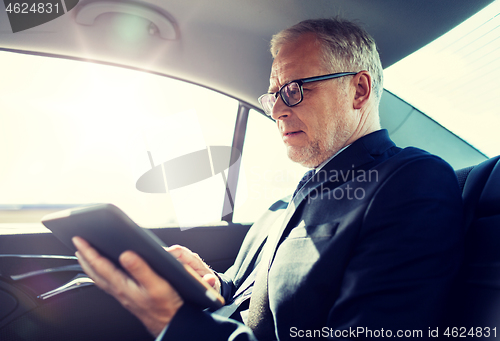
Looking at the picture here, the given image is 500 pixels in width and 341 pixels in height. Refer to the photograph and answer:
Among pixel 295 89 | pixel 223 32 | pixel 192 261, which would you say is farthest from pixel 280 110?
pixel 192 261

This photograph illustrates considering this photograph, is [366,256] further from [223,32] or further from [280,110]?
[223,32]

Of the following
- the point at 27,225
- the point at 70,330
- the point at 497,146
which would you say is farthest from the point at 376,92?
the point at 27,225

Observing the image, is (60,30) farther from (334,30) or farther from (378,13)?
(378,13)

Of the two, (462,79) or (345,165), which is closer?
(345,165)

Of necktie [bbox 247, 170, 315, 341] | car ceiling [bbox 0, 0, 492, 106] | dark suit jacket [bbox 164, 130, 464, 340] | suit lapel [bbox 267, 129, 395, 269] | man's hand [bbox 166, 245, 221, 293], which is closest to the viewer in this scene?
dark suit jacket [bbox 164, 130, 464, 340]

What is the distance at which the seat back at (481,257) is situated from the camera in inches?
27.4

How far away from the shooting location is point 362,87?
1259 millimetres

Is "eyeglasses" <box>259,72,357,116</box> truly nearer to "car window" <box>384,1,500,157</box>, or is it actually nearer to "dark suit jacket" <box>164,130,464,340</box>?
"dark suit jacket" <box>164,130,464,340</box>

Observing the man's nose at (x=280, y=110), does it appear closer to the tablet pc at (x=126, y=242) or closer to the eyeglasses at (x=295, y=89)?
the eyeglasses at (x=295, y=89)

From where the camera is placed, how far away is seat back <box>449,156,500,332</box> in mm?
696

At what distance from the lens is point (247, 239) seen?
153cm

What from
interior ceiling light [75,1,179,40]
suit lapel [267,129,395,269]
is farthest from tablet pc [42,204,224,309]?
interior ceiling light [75,1,179,40]

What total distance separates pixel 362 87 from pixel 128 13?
1.19 meters

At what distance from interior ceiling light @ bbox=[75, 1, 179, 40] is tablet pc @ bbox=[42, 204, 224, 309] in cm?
118
